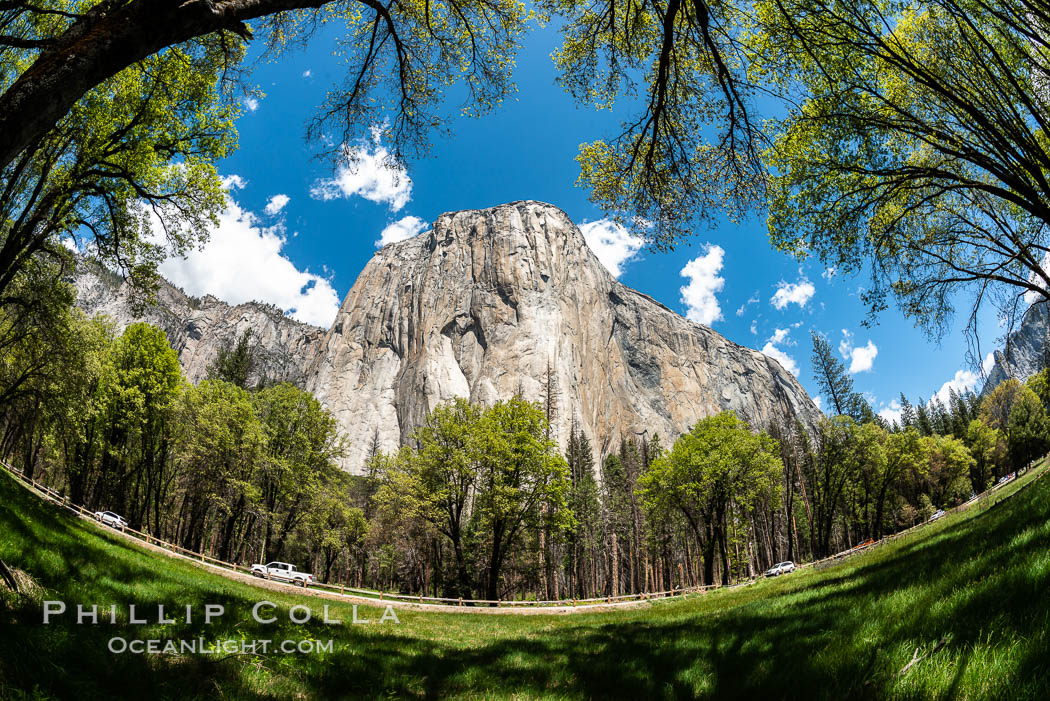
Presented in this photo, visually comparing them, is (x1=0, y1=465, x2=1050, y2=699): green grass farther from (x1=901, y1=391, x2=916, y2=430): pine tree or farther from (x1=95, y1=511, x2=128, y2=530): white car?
(x1=901, y1=391, x2=916, y2=430): pine tree

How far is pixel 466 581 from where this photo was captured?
90.6 feet

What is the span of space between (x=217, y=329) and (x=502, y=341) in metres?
123

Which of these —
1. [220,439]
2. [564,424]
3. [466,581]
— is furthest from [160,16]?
[564,424]

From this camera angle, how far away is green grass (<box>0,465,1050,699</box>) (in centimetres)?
296

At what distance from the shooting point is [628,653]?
5.89m

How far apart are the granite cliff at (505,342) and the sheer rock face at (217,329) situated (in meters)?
1.26

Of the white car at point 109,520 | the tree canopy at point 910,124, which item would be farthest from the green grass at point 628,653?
the white car at point 109,520

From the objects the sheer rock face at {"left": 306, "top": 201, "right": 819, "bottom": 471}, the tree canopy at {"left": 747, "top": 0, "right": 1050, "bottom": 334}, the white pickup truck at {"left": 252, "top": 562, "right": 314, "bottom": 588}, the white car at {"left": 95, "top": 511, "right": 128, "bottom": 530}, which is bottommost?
the white pickup truck at {"left": 252, "top": 562, "right": 314, "bottom": 588}

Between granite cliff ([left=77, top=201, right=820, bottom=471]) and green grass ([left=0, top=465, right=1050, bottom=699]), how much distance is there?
93516 mm

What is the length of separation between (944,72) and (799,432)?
60.5 m

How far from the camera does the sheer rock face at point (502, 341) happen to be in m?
109

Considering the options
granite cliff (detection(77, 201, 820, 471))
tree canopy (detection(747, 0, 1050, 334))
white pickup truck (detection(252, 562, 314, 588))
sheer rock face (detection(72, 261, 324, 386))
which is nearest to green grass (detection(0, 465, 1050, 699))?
tree canopy (detection(747, 0, 1050, 334))

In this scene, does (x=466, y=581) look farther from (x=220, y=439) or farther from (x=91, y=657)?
(x=91, y=657)

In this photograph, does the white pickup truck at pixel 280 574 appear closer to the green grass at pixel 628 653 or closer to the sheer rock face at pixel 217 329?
the green grass at pixel 628 653
